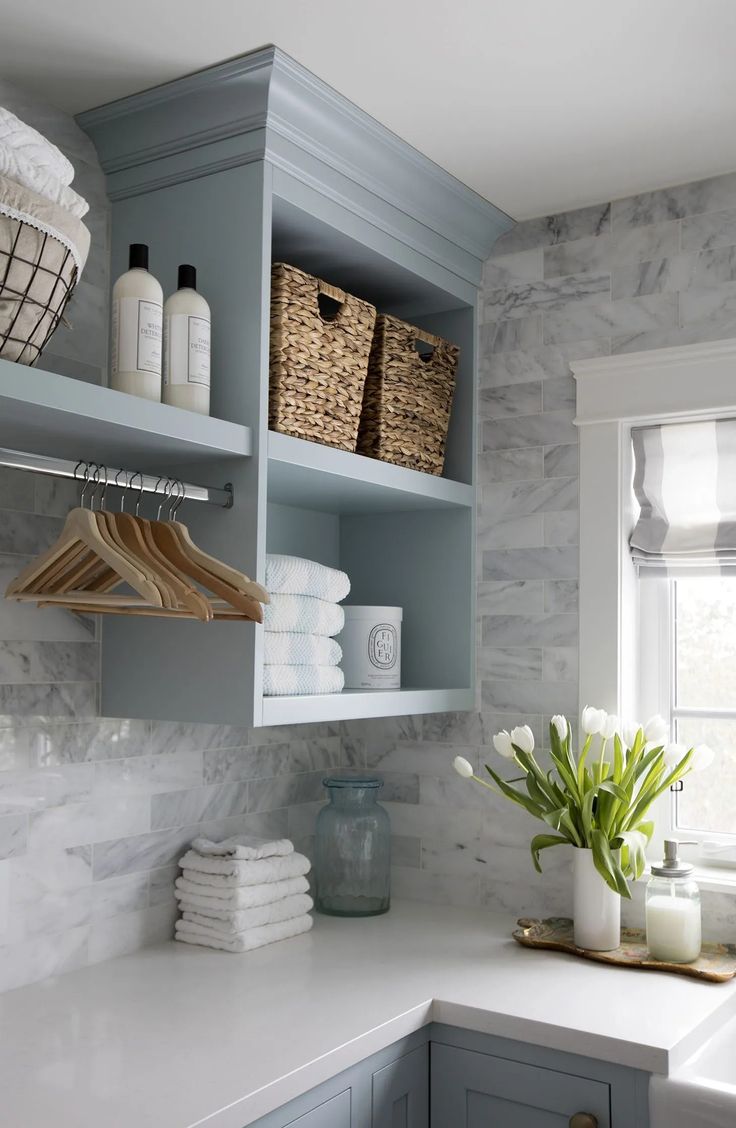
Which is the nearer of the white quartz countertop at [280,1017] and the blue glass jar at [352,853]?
the white quartz countertop at [280,1017]

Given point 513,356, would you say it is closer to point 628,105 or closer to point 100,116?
point 628,105

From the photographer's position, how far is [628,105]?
79.5 inches

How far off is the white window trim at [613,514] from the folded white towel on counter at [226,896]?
0.81 meters

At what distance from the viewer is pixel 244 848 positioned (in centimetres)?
220

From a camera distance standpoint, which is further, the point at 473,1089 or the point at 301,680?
the point at 301,680

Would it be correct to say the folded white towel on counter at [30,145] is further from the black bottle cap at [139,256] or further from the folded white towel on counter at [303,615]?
the folded white towel on counter at [303,615]

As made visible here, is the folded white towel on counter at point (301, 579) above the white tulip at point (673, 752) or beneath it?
above

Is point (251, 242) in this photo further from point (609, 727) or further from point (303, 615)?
point (609, 727)

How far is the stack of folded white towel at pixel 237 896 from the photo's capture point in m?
2.15

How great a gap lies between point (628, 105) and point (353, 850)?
168 centimetres

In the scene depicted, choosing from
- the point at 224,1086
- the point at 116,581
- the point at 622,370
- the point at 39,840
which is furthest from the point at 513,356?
the point at 224,1086

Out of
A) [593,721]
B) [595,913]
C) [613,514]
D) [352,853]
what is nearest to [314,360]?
[613,514]

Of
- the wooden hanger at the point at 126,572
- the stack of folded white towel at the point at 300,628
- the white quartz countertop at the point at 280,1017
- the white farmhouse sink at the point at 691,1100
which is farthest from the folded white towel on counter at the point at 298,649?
the white farmhouse sink at the point at 691,1100

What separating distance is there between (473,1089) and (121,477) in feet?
3.97
